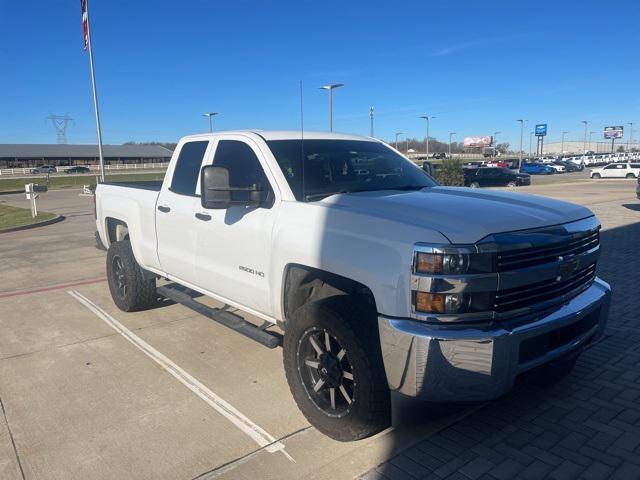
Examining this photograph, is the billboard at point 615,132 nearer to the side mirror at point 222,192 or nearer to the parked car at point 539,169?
the parked car at point 539,169

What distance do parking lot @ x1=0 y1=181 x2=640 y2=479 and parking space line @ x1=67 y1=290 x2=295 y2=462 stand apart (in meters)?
0.01

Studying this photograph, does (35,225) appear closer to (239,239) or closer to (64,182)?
(239,239)

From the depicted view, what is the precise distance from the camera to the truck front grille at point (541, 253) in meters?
2.80

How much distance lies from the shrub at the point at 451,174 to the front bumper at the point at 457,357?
24690 mm

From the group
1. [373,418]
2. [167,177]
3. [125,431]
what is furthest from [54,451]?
[167,177]

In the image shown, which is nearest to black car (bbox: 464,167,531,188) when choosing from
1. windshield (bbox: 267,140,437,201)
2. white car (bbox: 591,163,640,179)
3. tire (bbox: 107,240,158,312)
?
white car (bbox: 591,163,640,179)

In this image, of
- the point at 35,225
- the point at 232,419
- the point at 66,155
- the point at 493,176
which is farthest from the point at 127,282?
the point at 66,155

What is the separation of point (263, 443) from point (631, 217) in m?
14.3

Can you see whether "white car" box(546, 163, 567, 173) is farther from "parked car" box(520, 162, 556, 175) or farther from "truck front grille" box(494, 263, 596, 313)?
"truck front grille" box(494, 263, 596, 313)

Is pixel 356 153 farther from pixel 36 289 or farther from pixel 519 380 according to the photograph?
pixel 36 289

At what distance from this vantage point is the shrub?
2712cm

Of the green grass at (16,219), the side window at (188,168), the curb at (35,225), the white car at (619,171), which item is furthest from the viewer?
the white car at (619,171)

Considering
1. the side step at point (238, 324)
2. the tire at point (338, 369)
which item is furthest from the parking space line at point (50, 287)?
the tire at point (338, 369)

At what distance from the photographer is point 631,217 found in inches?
561
